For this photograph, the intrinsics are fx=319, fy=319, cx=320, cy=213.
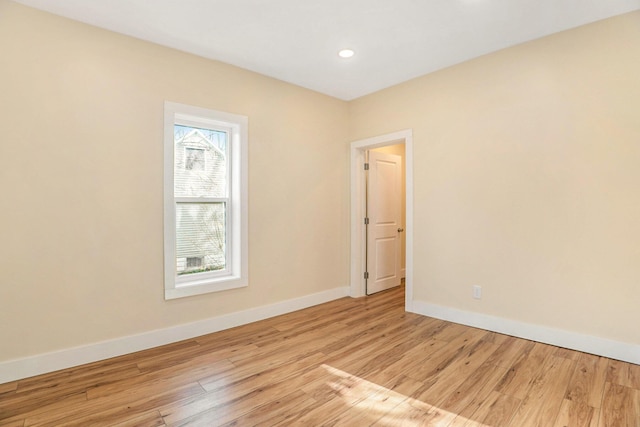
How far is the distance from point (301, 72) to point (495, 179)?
2404mm

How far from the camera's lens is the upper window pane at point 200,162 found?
10.6 feet

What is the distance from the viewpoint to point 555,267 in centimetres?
289

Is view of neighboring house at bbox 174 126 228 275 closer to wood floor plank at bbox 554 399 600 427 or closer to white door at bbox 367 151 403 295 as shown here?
white door at bbox 367 151 403 295

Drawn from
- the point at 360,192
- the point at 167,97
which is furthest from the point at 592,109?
the point at 167,97

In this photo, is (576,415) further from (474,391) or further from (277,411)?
(277,411)

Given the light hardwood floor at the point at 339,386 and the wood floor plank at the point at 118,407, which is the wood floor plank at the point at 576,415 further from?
the wood floor plank at the point at 118,407

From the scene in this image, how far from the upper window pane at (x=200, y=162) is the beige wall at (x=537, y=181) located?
2.28 metres

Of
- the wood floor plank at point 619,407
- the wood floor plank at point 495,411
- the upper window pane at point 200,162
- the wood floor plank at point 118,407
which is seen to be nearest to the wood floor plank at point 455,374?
the wood floor plank at point 495,411

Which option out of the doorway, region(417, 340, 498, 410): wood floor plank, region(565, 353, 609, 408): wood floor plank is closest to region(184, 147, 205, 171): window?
the doorway

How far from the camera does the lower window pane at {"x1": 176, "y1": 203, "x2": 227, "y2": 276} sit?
3254 mm

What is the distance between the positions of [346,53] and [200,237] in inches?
95.2

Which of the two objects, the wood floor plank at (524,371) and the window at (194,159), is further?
the window at (194,159)

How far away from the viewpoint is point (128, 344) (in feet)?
9.23

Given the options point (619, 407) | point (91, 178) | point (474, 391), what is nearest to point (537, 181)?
point (619, 407)
